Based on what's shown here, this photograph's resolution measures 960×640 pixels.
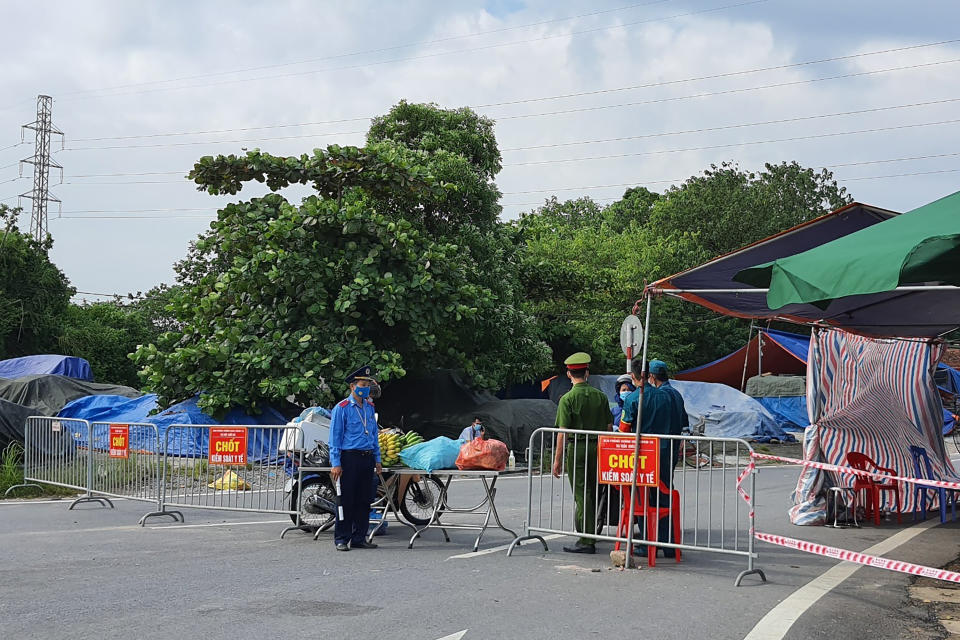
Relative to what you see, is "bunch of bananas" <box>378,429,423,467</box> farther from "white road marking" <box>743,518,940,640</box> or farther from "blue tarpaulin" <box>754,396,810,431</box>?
"blue tarpaulin" <box>754,396,810,431</box>

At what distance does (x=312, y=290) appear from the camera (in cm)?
2133

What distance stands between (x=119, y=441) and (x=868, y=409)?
1026 cm

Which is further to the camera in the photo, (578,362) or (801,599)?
(578,362)

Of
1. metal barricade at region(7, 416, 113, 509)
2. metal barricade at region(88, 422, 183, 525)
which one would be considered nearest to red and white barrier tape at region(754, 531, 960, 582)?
metal barricade at region(88, 422, 183, 525)

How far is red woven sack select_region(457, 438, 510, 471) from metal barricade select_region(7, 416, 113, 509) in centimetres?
639

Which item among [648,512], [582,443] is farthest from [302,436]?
[648,512]

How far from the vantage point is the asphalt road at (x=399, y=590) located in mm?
6191

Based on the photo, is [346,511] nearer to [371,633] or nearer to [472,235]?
[371,633]

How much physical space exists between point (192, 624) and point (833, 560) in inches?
242

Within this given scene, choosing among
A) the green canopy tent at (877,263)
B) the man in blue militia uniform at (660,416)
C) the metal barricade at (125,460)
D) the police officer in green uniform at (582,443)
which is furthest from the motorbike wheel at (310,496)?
the green canopy tent at (877,263)

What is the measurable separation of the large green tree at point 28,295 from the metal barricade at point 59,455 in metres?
23.0

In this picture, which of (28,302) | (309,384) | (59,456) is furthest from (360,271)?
(28,302)

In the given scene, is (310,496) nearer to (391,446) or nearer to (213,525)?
(391,446)

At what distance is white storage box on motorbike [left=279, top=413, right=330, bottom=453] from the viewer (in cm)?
1051
